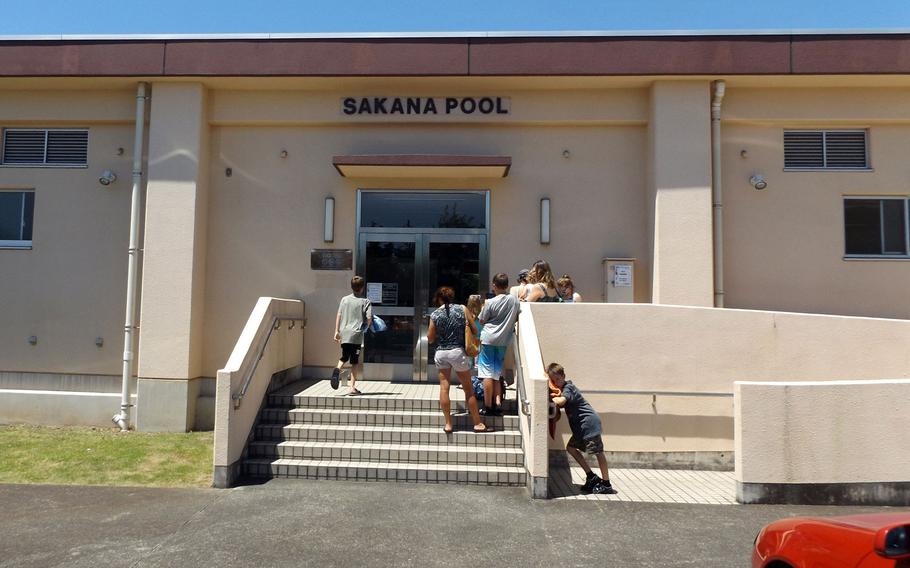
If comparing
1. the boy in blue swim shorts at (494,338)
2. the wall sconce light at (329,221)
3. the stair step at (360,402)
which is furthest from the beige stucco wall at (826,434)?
the wall sconce light at (329,221)

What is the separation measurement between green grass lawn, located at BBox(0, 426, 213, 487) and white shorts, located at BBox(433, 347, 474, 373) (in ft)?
9.56

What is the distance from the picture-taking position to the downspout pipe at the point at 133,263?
9.42 m

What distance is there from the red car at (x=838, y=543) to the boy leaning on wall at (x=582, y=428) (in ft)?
10.1

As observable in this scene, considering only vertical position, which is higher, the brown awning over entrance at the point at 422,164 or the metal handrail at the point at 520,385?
the brown awning over entrance at the point at 422,164

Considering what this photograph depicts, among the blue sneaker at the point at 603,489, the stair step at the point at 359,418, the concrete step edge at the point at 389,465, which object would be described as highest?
the stair step at the point at 359,418

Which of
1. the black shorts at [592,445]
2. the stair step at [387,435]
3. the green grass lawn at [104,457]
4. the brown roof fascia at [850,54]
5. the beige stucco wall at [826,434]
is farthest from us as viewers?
the brown roof fascia at [850,54]

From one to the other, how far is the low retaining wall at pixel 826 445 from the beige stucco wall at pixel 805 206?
3.44 m

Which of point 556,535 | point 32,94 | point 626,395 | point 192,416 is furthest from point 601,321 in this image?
point 32,94

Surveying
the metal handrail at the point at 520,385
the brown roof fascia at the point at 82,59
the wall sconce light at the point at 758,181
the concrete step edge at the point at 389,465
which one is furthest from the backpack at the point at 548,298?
the brown roof fascia at the point at 82,59

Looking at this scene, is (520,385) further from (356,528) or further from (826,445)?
(826,445)

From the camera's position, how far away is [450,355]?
290 inches

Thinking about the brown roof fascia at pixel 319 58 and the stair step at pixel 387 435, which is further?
the brown roof fascia at pixel 319 58

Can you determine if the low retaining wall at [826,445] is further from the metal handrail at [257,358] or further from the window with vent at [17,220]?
the window with vent at [17,220]

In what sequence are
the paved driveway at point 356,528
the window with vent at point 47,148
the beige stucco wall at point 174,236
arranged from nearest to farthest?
the paved driveway at point 356,528
the beige stucco wall at point 174,236
the window with vent at point 47,148
